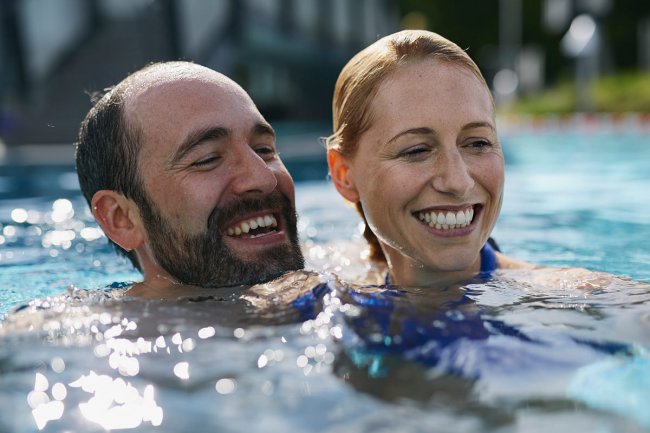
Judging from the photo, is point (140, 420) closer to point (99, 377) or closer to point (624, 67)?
point (99, 377)

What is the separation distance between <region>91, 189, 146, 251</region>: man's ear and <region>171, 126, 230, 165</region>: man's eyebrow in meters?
0.35

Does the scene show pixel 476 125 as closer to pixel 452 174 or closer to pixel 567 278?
pixel 452 174

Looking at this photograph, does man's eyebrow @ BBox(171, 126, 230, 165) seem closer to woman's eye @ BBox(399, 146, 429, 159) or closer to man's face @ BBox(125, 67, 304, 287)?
man's face @ BBox(125, 67, 304, 287)

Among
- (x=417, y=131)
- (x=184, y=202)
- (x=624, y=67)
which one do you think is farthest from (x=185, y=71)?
(x=624, y=67)

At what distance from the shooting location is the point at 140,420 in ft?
6.43

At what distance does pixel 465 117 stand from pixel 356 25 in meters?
30.2

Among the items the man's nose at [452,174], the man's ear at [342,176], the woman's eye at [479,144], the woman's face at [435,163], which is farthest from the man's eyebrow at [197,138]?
the woman's eye at [479,144]

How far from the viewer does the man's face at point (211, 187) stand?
2.98m

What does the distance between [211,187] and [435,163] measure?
0.90m

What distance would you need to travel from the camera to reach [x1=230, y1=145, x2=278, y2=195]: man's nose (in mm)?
2953

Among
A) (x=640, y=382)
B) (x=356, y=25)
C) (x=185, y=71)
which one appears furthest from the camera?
(x=356, y=25)

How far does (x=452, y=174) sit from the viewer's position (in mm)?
2723

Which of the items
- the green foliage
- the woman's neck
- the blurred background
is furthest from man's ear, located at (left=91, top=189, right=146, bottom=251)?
the green foliage

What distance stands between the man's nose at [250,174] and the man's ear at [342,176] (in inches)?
12.2
